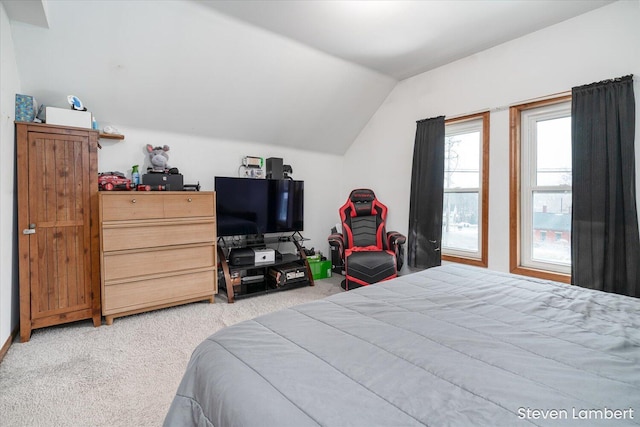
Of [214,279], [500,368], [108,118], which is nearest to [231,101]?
[108,118]

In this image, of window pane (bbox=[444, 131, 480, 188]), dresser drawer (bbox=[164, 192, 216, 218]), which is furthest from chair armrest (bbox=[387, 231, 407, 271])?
dresser drawer (bbox=[164, 192, 216, 218])

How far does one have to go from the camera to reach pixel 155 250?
2.85 metres

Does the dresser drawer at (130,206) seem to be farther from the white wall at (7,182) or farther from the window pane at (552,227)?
the window pane at (552,227)

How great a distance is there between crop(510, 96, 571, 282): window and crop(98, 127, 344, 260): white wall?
256cm

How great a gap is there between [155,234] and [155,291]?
0.54 meters

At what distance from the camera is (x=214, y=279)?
125 inches

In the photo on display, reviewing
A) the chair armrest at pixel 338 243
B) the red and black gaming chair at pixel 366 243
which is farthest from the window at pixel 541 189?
the chair armrest at pixel 338 243

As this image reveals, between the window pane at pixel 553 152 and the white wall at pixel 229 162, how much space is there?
2.71 metres

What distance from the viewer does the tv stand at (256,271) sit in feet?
11.0

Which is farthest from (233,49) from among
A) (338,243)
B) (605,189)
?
(605,189)

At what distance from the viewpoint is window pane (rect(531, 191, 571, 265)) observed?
109 inches

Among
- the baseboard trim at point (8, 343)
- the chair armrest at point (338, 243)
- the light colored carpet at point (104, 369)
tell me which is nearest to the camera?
the light colored carpet at point (104, 369)

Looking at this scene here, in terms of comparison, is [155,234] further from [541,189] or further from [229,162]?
[541,189]

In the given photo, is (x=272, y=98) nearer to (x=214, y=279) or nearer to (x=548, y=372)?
(x=214, y=279)
